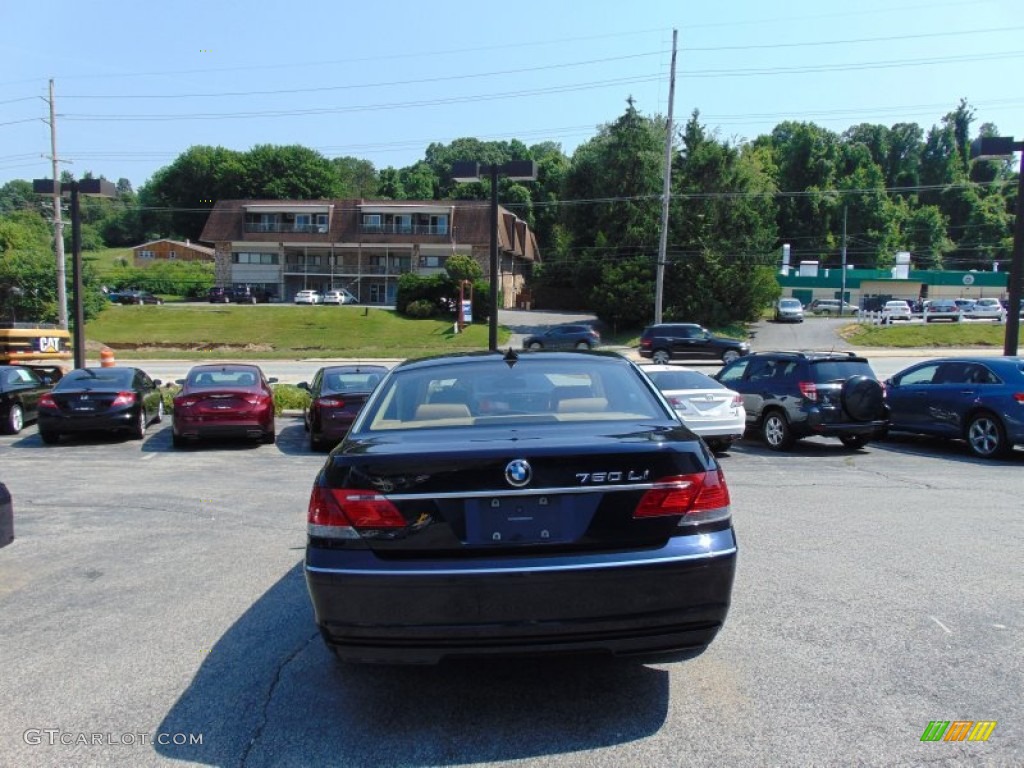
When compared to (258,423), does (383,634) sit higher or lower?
higher

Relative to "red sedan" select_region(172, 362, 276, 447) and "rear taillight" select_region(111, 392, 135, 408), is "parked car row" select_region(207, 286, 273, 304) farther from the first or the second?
"red sedan" select_region(172, 362, 276, 447)

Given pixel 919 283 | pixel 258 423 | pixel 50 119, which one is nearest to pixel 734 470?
pixel 258 423

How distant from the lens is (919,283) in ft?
301

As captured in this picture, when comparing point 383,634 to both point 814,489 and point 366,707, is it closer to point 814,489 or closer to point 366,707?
point 366,707

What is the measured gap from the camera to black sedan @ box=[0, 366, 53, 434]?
16531 millimetres

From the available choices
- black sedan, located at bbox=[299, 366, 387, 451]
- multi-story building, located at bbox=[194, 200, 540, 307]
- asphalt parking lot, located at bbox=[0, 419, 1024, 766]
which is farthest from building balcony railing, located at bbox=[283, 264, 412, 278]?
asphalt parking lot, located at bbox=[0, 419, 1024, 766]

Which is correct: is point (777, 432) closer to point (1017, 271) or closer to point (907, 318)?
point (1017, 271)

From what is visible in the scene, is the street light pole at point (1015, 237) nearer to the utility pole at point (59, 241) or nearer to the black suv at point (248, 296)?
the utility pole at point (59, 241)

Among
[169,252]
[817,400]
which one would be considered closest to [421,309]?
[817,400]

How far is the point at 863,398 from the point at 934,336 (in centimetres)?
3797

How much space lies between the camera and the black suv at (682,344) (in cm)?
3719

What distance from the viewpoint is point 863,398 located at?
13117 millimetres

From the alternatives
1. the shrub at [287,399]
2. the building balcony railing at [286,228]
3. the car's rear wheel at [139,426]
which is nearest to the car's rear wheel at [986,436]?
the shrub at [287,399]

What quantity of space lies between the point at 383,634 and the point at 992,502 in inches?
323
